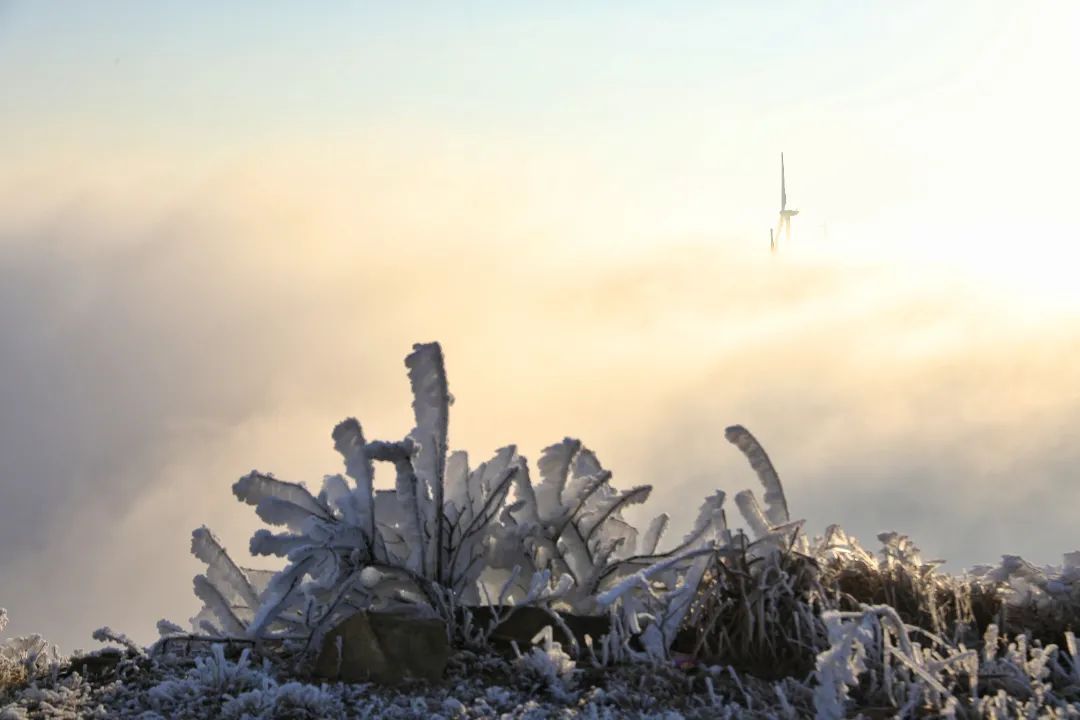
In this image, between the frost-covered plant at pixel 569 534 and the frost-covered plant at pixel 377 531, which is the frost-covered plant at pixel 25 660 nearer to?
the frost-covered plant at pixel 377 531

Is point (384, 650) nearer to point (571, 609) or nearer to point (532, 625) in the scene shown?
point (532, 625)

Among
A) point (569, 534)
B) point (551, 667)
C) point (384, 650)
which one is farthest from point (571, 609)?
point (384, 650)

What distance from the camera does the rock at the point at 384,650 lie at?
17.7 feet

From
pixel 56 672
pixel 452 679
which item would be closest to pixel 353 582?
pixel 452 679

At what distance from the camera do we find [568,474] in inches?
263

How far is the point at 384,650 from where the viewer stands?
545 centimetres

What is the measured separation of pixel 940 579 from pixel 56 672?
4.41 m

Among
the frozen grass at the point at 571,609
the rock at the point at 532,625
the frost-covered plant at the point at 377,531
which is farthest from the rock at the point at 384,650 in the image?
the rock at the point at 532,625

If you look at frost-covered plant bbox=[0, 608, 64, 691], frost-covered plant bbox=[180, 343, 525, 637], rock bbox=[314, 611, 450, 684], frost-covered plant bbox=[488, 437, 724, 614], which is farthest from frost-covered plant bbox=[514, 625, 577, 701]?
frost-covered plant bbox=[0, 608, 64, 691]

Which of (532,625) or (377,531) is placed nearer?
(532,625)

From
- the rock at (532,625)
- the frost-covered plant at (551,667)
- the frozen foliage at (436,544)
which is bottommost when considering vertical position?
the frost-covered plant at (551,667)

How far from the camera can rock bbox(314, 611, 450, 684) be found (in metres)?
5.39

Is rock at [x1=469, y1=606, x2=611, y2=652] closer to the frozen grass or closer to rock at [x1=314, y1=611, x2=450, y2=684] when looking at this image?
the frozen grass

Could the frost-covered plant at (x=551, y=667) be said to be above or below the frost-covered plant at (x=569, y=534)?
below
